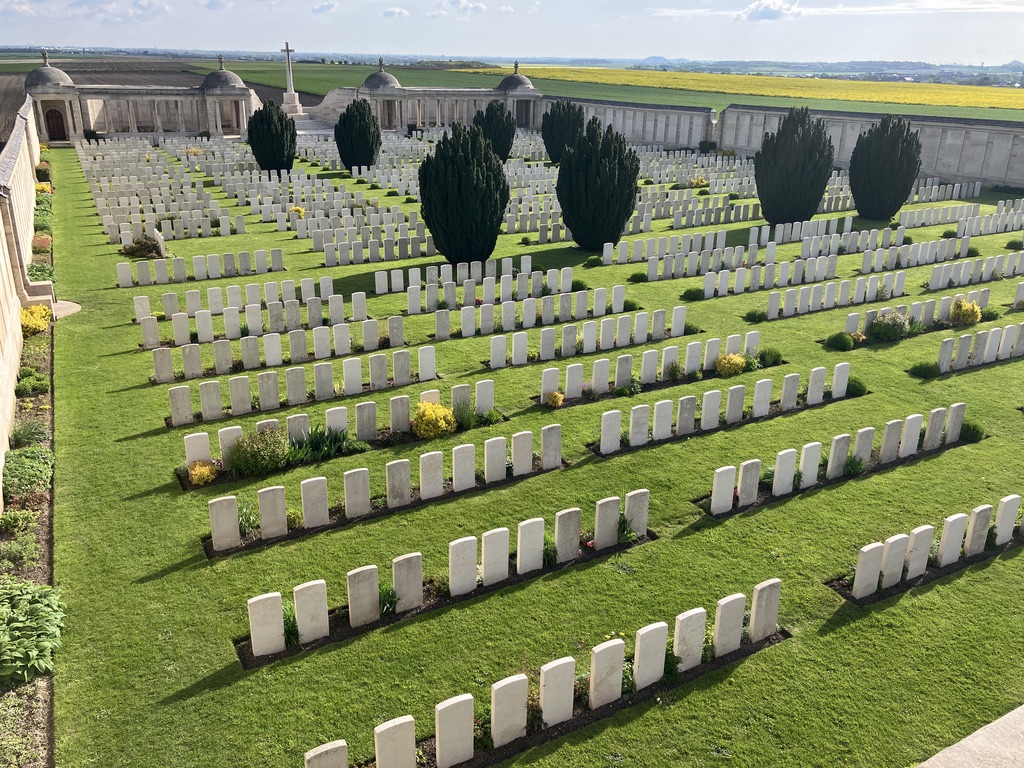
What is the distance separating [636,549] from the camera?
8.40 meters

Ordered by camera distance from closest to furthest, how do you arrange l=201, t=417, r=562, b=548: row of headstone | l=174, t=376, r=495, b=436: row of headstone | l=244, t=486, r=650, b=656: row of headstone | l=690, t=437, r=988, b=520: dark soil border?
l=244, t=486, r=650, b=656: row of headstone → l=201, t=417, r=562, b=548: row of headstone → l=690, t=437, r=988, b=520: dark soil border → l=174, t=376, r=495, b=436: row of headstone

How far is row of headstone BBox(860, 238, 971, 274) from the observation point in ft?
65.7

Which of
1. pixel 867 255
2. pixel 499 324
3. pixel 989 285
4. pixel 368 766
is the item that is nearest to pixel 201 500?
pixel 368 766

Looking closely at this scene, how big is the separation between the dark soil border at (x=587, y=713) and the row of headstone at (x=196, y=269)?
581 inches

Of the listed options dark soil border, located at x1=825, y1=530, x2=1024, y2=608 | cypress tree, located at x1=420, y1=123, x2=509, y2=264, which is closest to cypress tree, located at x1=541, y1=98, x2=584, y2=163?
cypress tree, located at x1=420, y1=123, x2=509, y2=264

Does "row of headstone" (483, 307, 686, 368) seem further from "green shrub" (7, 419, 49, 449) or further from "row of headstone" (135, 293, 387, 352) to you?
"green shrub" (7, 419, 49, 449)

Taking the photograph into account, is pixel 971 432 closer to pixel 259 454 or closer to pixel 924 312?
pixel 924 312

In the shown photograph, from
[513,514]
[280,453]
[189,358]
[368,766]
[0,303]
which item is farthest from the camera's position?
[189,358]

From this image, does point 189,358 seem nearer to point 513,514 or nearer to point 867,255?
point 513,514

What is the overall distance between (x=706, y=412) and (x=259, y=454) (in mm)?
5863

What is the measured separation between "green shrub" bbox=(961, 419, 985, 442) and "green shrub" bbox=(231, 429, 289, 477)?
8.89 m

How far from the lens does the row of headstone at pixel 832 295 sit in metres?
16.4

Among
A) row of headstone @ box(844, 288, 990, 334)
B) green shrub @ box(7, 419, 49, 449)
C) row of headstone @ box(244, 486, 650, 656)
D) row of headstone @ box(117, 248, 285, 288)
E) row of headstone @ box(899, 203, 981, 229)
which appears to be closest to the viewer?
row of headstone @ box(244, 486, 650, 656)

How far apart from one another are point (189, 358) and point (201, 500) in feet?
12.5
